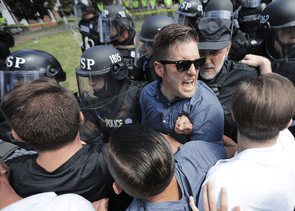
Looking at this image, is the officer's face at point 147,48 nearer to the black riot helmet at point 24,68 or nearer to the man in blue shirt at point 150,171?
the black riot helmet at point 24,68

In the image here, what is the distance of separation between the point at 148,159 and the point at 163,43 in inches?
46.5

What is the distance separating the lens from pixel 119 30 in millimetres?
4227

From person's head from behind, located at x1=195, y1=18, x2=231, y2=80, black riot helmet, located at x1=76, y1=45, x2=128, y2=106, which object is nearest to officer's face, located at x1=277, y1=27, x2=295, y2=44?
person's head from behind, located at x1=195, y1=18, x2=231, y2=80

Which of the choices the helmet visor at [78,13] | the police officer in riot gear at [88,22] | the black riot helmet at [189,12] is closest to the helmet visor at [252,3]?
the black riot helmet at [189,12]

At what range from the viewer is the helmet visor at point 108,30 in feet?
14.0

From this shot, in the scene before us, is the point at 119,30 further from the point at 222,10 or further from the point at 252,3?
the point at 252,3

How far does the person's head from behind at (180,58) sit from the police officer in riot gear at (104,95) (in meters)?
0.76

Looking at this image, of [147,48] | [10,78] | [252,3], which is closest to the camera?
[10,78]

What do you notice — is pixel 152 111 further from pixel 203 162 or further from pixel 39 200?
pixel 39 200

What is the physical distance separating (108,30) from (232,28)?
2.95 m

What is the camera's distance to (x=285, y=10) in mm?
2348

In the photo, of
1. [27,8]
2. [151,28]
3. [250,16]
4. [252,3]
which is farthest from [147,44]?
[252,3]

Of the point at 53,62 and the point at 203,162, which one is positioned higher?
the point at 53,62

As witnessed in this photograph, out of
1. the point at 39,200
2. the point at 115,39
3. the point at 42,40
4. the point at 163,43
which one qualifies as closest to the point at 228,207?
the point at 39,200
